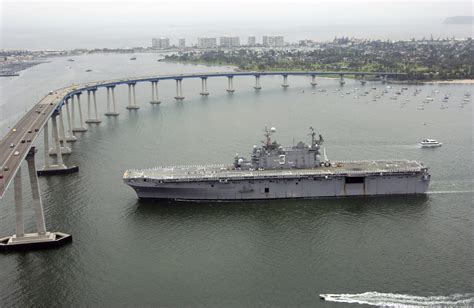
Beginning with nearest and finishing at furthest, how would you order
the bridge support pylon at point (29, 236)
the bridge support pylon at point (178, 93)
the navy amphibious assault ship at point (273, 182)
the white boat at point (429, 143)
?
the bridge support pylon at point (29, 236) < the navy amphibious assault ship at point (273, 182) < the white boat at point (429, 143) < the bridge support pylon at point (178, 93)

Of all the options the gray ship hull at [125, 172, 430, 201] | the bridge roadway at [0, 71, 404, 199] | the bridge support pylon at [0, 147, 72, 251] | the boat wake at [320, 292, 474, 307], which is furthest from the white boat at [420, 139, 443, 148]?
the bridge roadway at [0, 71, 404, 199]

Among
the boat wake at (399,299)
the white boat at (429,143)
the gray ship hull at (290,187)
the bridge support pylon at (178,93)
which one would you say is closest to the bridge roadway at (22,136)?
the gray ship hull at (290,187)

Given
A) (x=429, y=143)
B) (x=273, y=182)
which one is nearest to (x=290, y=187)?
(x=273, y=182)

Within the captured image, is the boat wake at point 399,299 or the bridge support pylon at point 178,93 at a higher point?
the bridge support pylon at point 178,93

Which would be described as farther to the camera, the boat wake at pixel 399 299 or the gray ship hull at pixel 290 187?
the gray ship hull at pixel 290 187

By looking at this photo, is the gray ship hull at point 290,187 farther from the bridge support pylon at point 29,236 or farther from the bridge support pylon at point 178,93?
the bridge support pylon at point 178,93

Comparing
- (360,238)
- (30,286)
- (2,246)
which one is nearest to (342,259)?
(360,238)

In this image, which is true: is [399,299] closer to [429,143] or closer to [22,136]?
[22,136]

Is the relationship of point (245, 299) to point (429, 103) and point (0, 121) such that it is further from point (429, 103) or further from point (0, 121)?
point (429, 103)

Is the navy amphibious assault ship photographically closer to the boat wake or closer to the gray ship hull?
the gray ship hull
